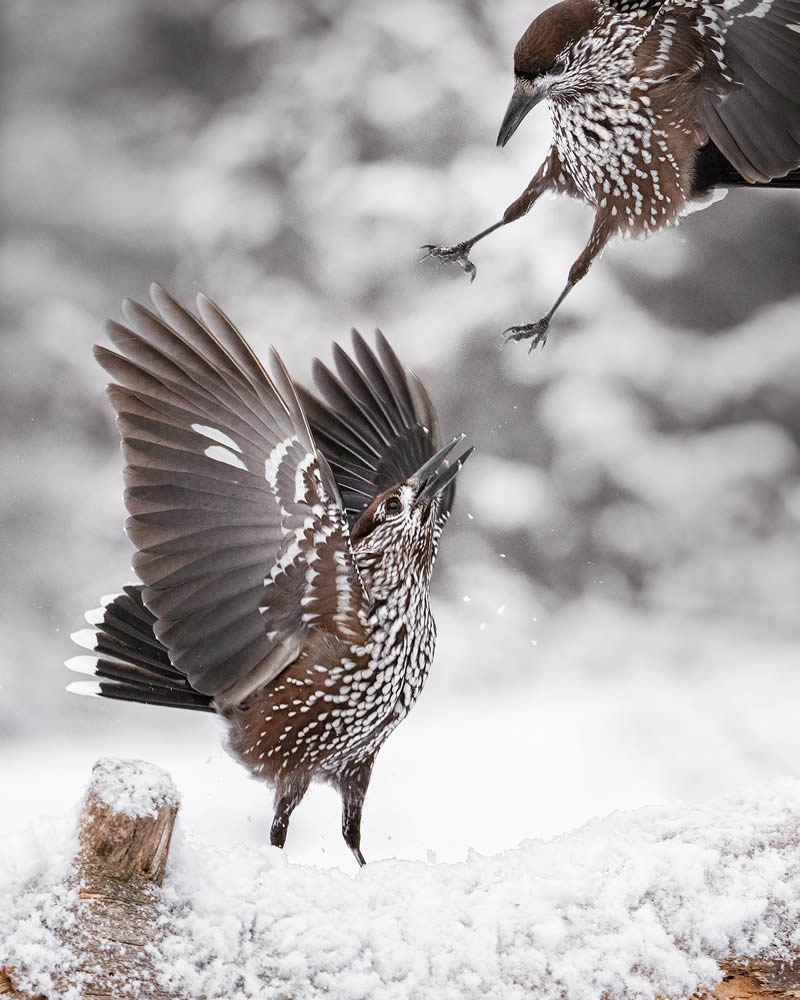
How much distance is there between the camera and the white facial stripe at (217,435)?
1094mm

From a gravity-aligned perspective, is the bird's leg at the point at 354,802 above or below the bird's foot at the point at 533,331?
below

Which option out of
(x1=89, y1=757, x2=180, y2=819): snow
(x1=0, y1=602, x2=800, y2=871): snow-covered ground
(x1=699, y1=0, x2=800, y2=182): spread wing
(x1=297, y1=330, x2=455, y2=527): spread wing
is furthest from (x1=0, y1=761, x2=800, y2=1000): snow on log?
(x1=699, y1=0, x2=800, y2=182): spread wing

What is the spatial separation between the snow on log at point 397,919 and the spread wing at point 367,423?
55cm

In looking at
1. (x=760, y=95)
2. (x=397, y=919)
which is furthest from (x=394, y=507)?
(x=760, y=95)

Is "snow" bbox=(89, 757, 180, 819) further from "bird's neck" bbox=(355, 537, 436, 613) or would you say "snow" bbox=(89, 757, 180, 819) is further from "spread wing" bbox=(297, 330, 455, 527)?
"spread wing" bbox=(297, 330, 455, 527)

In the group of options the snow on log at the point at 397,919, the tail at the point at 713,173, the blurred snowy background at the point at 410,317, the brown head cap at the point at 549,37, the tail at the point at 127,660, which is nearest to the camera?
the snow on log at the point at 397,919

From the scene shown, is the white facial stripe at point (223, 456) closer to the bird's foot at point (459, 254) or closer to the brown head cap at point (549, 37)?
the bird's foot at point (459, 254)

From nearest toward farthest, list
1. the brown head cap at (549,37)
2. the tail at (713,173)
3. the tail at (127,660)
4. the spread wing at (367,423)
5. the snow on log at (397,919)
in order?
the snow on log at (397,919), the brown head cap at (549,37), the tail at (713,173), the tail at (127,660), the spread wing at (367,423)

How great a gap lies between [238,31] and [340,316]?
456 mm

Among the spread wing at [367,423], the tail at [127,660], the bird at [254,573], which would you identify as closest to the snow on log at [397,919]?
the bird at [254,573]

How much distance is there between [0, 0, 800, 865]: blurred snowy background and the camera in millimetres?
1588

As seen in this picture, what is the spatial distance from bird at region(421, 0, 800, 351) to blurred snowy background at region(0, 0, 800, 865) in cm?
40

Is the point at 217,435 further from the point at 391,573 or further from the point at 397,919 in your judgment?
the point at 397,919

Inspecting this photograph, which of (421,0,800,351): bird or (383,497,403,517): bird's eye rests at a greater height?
(421,0,800,351): bird
